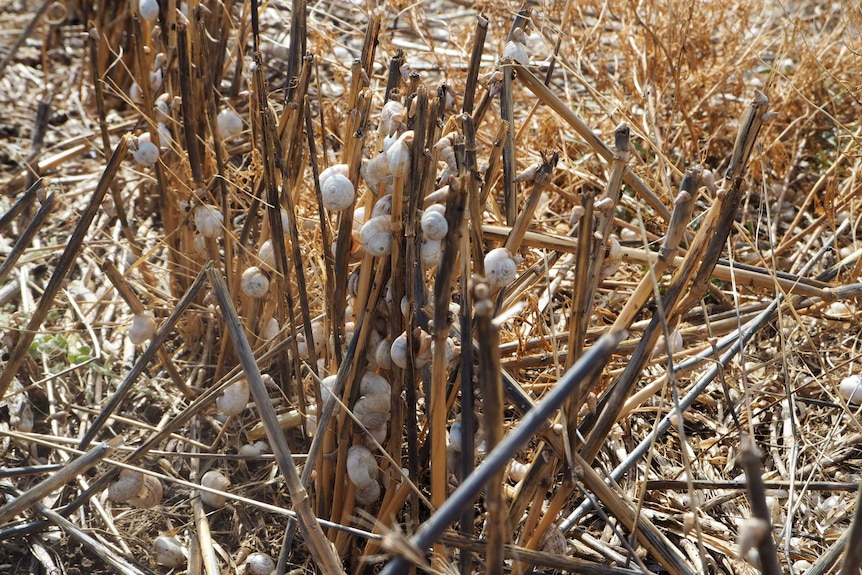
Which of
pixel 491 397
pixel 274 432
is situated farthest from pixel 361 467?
pixel 491 397

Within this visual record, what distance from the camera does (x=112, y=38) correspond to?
6.85ft

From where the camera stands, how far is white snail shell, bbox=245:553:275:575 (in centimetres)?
106

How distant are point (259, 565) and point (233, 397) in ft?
0.73

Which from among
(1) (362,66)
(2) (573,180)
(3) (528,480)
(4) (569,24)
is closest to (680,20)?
(4) (569,24)

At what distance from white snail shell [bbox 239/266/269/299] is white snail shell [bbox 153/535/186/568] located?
364mm

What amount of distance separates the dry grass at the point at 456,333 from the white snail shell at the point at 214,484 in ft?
0.06

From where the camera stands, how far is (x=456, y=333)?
861mm

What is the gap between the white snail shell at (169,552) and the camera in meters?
1.11

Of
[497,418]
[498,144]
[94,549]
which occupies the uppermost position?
[498,144]

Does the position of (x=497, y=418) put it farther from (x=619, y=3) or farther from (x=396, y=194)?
(x=619, y=3)

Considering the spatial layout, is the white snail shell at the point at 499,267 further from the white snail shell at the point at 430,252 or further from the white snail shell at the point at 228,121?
the white snail shell at the point at 228,121

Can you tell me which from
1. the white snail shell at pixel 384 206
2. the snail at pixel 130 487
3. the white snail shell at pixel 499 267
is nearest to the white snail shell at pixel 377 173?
the white snail shell at pixel 384 206

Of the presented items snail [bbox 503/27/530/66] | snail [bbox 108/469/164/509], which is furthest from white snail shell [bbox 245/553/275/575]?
snail [bbox 503/27/530/66]

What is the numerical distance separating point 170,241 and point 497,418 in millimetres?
1004
